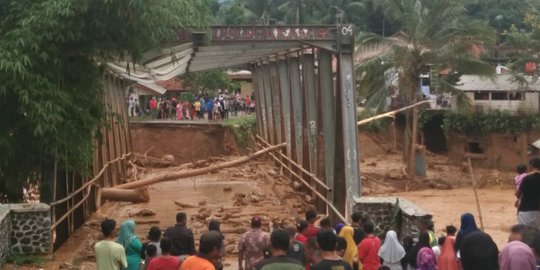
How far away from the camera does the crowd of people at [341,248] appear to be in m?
5.67

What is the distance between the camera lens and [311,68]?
703 inches

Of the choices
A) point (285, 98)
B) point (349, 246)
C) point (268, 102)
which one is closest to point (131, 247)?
point (349, 246)

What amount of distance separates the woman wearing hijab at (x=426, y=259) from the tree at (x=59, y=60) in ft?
18.5

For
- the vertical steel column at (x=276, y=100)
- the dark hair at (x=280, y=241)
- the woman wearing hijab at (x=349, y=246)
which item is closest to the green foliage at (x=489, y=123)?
the vertical steel column at (x=276, y=100)

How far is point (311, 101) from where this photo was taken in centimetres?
1812

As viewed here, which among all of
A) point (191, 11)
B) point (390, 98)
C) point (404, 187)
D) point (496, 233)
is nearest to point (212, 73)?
point (390, 98)

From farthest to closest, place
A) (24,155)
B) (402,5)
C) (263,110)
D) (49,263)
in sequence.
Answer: (402,5) → (263,110) → (24,155) → (49,263)

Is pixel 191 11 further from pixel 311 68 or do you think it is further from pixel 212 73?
pixel 212 73

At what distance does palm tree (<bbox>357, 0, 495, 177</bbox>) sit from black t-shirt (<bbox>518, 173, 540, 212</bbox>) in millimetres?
21437

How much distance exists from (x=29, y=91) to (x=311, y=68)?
8160 mm

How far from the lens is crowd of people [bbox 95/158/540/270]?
5672mm

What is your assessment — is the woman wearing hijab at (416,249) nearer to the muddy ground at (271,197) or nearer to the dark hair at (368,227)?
the dark hair at (368,227)

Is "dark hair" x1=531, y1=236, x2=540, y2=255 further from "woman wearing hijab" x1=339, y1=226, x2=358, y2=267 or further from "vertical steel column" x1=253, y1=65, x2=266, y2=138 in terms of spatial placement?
"vertical steel column" x1=253, y1=65, x2=266, y2=138

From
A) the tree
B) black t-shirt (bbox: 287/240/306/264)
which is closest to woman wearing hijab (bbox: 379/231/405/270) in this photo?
black t-shirt (bbox: 287/240/306/264)
